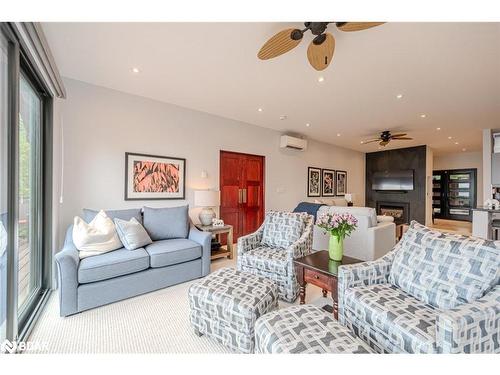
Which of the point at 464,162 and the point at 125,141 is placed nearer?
the point at 125,141

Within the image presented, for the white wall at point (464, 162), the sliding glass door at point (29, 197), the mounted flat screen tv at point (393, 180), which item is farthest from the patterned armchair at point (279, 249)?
the white wall at point (464, 162)

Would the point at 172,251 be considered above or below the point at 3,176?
below

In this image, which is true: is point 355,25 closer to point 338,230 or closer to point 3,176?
point 338,230

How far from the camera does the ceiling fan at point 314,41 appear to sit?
5.43ft

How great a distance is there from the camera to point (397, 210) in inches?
297

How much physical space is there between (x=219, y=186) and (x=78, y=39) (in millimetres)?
2902

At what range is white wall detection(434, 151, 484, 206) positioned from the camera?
26.0ft

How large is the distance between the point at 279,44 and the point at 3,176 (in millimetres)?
2155

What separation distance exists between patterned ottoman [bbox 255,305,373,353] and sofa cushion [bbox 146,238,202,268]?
5.50ft

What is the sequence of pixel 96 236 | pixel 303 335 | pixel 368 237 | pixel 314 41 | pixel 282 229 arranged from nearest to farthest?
pixel 303 335 → pixel 314 41 → pixel 96 236 → pixel 282 229 → pixel 368 237

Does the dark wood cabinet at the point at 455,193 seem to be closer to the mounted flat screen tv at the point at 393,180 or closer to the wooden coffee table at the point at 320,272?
the mounted flat screen tv at the point at 393,180

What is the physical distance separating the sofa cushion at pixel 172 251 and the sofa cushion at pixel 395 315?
1.91 m

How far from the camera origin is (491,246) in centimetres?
141

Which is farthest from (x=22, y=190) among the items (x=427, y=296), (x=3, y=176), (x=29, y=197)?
(x=427, y=296)
